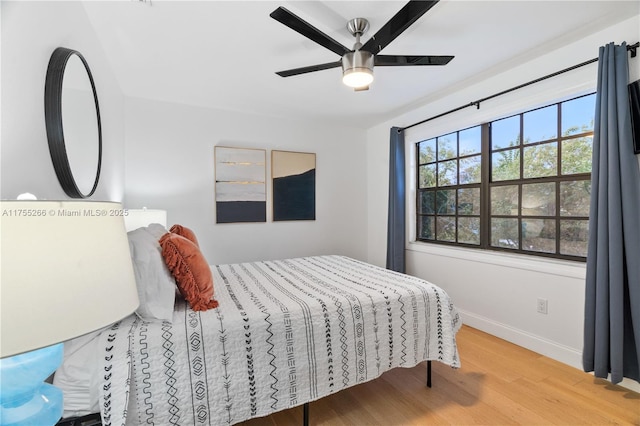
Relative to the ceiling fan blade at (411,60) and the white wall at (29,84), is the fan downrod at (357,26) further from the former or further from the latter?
the white wall at (29,84)

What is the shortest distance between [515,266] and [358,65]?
7.37ft

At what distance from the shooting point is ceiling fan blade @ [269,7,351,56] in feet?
4.63

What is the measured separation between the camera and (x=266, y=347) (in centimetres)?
143

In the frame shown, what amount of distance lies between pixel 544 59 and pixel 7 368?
347 cm

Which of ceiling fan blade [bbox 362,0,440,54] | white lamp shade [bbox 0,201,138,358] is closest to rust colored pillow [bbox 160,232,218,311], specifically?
white lamp shade [bbox 0,201,138,358]

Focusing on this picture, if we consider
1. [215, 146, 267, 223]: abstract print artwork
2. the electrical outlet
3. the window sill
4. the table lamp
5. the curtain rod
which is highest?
the curtain rod

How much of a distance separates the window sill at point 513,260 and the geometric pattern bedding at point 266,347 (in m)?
1.09

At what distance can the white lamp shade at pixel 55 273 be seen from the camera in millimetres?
476

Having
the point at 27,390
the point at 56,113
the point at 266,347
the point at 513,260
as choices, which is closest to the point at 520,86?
the point at 513,260

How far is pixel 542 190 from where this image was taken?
2.57 meters

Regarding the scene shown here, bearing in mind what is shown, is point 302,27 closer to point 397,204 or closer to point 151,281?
point 151,281

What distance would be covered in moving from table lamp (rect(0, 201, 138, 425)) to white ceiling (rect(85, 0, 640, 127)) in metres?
1.75

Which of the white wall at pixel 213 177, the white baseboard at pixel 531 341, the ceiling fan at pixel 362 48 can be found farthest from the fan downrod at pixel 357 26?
the white baseboard at pixel 531 341

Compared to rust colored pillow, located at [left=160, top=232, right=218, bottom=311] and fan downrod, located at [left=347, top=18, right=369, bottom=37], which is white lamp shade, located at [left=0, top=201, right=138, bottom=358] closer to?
rust colored pillow, located at [left=160, top=232, right=218, bottom=311]
